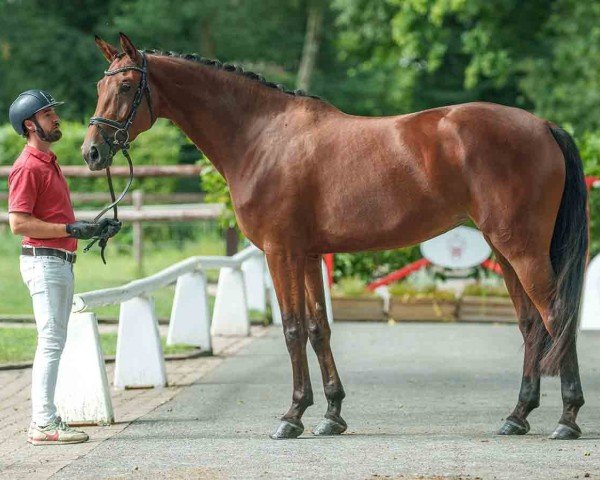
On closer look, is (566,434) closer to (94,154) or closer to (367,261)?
(94,154)

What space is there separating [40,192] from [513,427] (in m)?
3.22

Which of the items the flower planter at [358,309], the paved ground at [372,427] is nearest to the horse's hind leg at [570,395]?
the paved ground at [372,427]

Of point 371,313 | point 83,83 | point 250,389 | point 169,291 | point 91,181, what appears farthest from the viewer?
point 83,83

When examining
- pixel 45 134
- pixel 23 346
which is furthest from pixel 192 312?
pixel 45 134

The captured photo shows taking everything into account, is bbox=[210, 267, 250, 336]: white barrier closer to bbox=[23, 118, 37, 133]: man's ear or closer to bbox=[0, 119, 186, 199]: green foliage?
bbox=[23, 118, 37, 133]: man's ear

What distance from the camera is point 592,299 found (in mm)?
15750

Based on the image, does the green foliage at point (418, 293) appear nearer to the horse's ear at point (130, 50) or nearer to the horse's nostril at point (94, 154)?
the horse's ear at point (130, 50)

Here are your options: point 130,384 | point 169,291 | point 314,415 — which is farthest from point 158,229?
point 314,415

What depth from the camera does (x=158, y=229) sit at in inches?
1006

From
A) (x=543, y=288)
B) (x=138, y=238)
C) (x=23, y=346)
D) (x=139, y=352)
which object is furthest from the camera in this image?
(x=138, y=238)

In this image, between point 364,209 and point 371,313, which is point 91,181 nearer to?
point 371,313

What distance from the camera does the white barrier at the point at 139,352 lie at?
10.9 meters

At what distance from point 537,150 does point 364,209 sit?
3.67 ft

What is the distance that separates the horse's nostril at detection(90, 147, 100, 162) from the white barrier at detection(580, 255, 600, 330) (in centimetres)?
838
